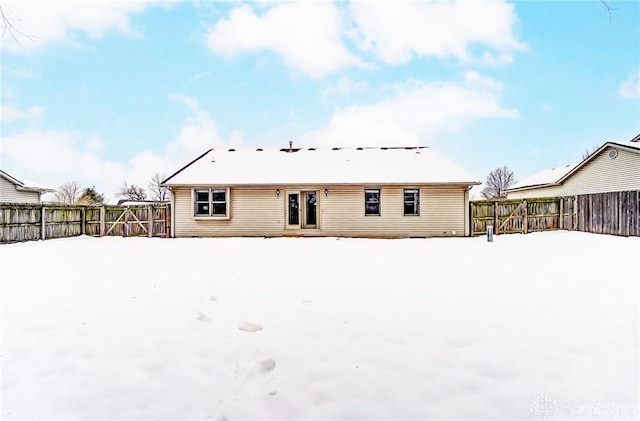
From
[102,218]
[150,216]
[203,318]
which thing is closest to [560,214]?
[203,318]

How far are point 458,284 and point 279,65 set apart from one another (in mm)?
12668

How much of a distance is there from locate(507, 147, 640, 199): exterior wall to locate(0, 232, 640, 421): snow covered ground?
34.2 ft

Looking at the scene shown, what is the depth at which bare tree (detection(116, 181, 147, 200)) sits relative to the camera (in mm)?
37438

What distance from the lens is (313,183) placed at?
13.6m

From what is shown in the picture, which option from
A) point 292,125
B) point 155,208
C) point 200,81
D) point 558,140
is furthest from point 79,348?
point 558,140

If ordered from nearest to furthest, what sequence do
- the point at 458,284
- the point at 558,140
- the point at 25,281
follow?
1. the point at 458,284
2. the point at 25,281
3. the point at 558,140

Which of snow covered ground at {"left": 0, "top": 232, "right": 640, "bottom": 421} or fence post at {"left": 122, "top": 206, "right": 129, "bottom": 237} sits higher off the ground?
fence post at {"left": 122, "top": 206, "right": 129, "bottom": 237}

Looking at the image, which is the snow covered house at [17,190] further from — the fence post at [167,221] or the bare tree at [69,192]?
the bare tree at [69,192]

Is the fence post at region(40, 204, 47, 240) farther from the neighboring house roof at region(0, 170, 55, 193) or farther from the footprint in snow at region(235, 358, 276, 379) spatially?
the footprint in snow at region(235, 358, 276, 379)

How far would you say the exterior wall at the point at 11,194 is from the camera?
18094mm

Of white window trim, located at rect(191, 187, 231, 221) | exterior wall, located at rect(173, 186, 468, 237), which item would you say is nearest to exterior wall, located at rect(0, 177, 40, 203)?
exterior wall, located at rect(173, 186, 468, 237)

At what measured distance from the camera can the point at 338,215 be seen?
45.5 ft

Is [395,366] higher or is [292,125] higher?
[292,125]

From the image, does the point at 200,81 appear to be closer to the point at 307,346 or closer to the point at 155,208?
the point at 155,208
